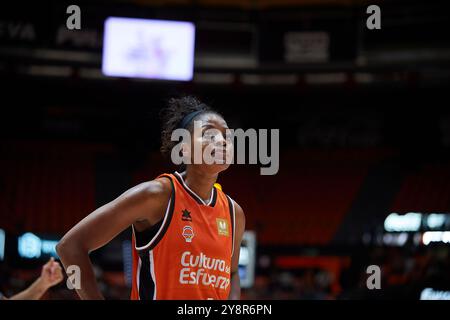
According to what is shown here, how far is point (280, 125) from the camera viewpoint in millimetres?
14352

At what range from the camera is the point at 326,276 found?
41.4ft

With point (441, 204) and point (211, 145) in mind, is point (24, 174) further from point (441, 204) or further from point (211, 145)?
point (211, 145)

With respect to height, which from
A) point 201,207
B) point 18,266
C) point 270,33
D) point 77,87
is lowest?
point 18,266

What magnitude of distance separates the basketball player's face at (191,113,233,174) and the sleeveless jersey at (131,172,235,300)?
169 millimetres

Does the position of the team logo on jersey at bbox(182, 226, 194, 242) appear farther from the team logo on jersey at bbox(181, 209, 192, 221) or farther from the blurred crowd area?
the blurred crowd area

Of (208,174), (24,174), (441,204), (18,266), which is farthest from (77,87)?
(208,174)

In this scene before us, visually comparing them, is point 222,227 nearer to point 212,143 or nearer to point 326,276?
point 212,143

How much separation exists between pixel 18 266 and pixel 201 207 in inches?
380

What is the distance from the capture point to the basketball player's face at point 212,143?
8.81 feet

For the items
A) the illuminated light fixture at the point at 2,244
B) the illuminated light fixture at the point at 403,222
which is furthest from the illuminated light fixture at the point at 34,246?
the illuminated light fixture at the point at 403,222

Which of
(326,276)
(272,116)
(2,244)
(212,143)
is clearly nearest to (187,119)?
(212,143)

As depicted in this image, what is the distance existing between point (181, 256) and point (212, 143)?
0.52 m

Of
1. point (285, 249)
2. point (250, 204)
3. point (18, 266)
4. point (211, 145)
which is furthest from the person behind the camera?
point (250, 204)

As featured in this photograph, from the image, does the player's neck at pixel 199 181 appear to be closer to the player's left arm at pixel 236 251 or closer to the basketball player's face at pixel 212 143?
the basketball player's face at pixel 212 143
